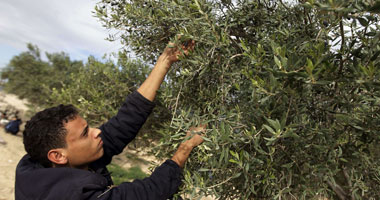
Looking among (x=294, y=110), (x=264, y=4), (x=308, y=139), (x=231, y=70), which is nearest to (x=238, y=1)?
(x=264, y=4)

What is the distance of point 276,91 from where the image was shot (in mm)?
1487

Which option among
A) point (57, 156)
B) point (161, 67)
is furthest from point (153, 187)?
point (161, 67)

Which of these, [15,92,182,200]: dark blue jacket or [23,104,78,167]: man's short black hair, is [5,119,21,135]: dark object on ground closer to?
[15,92,182,200]: dark blue jacket

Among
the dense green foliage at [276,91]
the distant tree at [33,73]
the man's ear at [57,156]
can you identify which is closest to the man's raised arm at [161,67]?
the dense green foliage at [276,91]

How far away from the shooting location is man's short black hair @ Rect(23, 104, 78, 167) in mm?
2025

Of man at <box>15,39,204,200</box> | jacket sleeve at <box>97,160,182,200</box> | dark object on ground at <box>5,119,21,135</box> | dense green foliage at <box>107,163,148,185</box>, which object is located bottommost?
dense green foliage at <box>107,163,148,185</box>

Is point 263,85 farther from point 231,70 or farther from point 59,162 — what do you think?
point 59,162

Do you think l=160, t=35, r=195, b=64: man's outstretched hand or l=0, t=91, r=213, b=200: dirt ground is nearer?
l=160, t=35, r=195, b=64: man's outstretched hand

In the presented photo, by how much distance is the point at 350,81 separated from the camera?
1.47 meters

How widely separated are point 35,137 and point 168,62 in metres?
1.44

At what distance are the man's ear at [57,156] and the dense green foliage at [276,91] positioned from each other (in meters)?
1.00

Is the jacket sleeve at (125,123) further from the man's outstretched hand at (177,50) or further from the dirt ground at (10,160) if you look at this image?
the dirt ground at (10,160)

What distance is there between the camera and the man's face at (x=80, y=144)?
83.3 inches

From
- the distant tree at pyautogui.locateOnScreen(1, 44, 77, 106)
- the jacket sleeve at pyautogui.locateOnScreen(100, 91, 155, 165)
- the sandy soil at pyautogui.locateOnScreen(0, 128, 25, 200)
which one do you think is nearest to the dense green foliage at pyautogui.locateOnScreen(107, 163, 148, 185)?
the sandy soil at pyautogui.locateOnScreen(0, 128, 25, 200)
